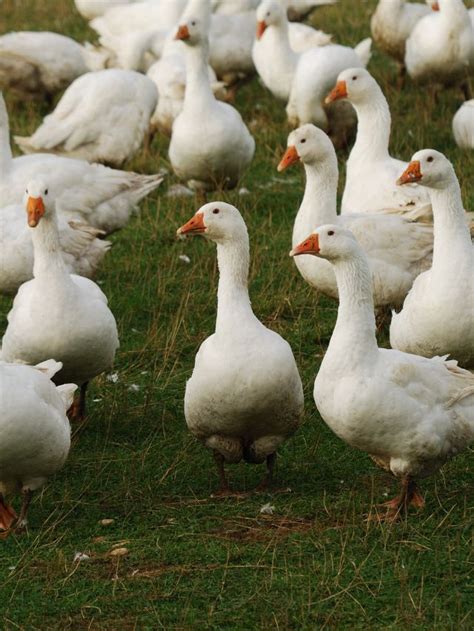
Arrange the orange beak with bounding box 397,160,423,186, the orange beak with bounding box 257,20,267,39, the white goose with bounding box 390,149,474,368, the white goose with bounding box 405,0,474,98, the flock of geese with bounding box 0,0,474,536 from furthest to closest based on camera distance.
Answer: the orange beak with bounding box 257,20,267,39
the white goose with bounding box 405,0,474,98
the orange beak with bounding box 397,160,423,186
the white goose with bounding box 390,149,474,368
the flock of geese with bounding box 0,0,474,536

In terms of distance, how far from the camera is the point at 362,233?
27.7 ft

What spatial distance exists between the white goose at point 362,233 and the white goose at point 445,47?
4.86 meters

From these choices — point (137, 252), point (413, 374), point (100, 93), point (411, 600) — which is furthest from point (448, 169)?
point (100, 93)

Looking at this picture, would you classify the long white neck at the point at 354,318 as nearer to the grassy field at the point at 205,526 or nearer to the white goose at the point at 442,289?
the grassy field at the point at 205,526

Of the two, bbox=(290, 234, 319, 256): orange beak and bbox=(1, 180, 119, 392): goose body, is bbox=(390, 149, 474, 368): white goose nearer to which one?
bbox=(290, 234, 319, 256): orange beak

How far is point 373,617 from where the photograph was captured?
5.31 m

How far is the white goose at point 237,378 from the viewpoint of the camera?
20.7 feet

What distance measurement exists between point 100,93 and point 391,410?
23.6ft

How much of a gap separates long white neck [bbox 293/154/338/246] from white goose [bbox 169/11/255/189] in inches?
97.0

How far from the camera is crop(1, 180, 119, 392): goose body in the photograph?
7230 mm

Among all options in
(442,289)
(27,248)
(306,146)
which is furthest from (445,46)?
(442,289)

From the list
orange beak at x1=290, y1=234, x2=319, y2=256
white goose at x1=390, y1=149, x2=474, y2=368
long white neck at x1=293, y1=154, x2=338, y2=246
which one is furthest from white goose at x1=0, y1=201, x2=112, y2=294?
orange beak at x1=290, y1=234, x2=319, y2=256

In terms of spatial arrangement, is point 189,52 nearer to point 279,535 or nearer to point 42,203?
point 42,203

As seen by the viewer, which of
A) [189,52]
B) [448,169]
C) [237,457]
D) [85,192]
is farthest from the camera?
[189,52]
